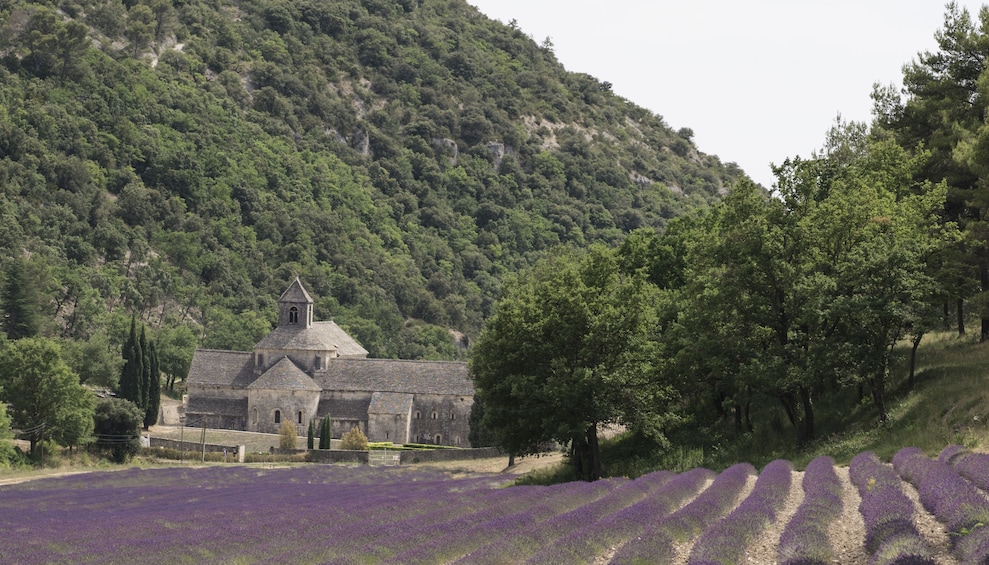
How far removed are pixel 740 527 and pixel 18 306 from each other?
4053 inches

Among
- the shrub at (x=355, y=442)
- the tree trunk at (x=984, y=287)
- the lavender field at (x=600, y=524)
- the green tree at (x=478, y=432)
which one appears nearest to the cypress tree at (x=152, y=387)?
the shrub at (x=355, y=442)

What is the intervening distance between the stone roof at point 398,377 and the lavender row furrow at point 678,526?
73586 mm

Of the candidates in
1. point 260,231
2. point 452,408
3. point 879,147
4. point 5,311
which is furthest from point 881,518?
point 260,231

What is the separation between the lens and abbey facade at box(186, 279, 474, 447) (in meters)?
100

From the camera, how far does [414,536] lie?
70.3 feet

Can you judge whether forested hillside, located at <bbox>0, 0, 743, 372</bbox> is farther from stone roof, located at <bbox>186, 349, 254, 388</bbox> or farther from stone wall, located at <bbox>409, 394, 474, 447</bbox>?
stone wall, located at <bbox>409, 394, 474, 447</bbox>

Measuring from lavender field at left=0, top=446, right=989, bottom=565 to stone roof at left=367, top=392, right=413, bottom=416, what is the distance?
6433 cm

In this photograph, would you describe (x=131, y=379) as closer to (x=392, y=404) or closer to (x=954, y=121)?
(x=392, y=404)

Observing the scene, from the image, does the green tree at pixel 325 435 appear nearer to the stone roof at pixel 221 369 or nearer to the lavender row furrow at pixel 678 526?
the stone roof at pixel 221 369

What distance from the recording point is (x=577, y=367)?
45281mm

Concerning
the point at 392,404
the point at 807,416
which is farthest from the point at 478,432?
the point at 807,416

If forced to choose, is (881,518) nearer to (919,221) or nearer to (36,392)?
(919,221)

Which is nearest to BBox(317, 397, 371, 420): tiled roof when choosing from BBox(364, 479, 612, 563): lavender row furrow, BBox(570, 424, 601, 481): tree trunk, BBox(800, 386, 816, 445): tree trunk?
BBox(570, 424, 601, 481): tree trunk

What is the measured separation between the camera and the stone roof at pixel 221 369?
10581 cm
